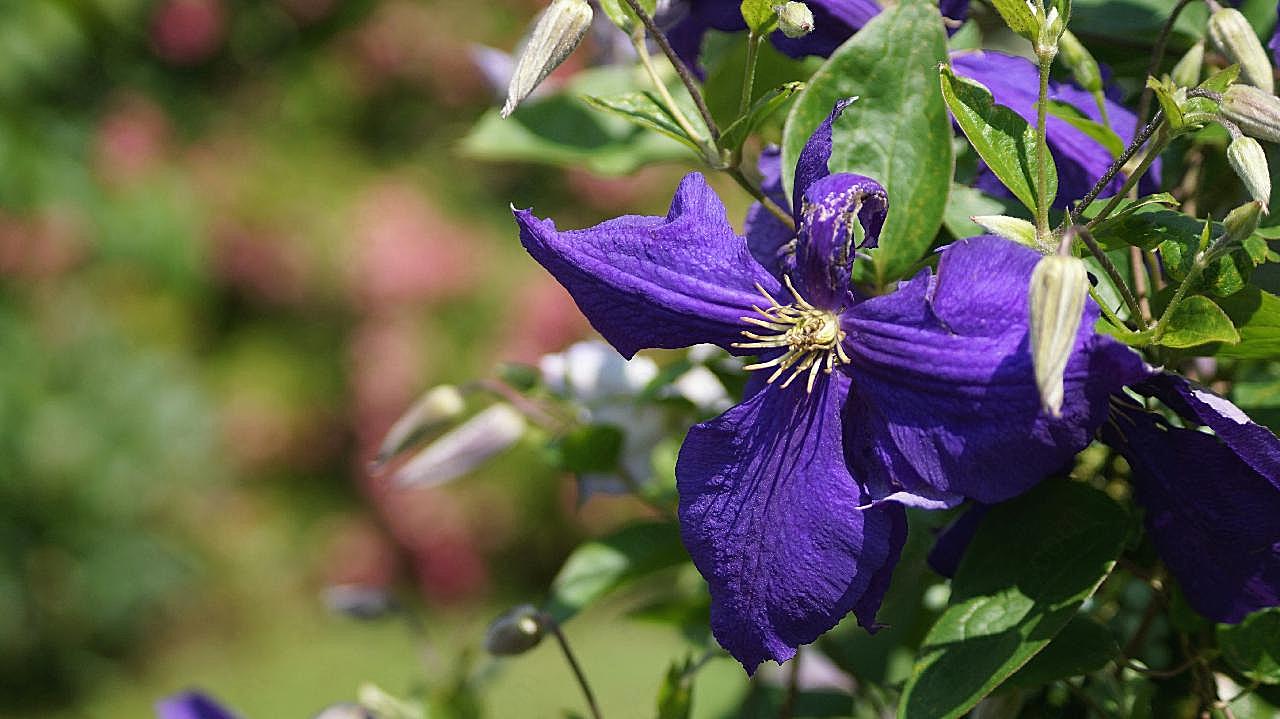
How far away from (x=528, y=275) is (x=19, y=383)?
1619 millimetres

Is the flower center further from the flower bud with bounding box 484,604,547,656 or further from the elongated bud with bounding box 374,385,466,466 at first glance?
the elongated bud with bounding box 374,385,466,466

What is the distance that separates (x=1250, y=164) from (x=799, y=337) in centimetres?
18

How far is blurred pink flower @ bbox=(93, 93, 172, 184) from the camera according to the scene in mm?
4125

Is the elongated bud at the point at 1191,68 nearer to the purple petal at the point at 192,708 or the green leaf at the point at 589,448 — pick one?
the green leaf at the point at 589,448

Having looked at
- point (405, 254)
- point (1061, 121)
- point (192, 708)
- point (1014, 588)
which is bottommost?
point (405, 254)

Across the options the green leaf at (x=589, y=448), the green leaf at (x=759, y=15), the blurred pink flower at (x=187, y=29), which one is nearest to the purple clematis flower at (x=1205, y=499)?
the green leaf at (x=759, y=15)

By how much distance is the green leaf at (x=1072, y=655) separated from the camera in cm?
53

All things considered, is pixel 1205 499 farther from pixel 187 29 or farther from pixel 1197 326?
pixel 187 29

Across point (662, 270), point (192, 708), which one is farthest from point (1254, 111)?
point (192, 708)

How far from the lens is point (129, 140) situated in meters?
4.17

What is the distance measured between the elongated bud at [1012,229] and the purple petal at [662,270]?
3.7 inches

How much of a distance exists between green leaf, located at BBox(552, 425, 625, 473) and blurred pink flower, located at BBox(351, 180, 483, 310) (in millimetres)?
3369

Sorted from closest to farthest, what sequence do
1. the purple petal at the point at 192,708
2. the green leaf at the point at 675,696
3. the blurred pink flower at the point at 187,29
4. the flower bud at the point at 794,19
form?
the flower bud at the point at 794,19
the green leaf at the point at 675,696
the purple petal at the point at 192,708
the blurred pink flower at the point at 187,29

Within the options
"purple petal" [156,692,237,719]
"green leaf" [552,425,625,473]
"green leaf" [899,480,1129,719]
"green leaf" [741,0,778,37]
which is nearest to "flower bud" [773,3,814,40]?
"green leaf" [741,0,778,37]
